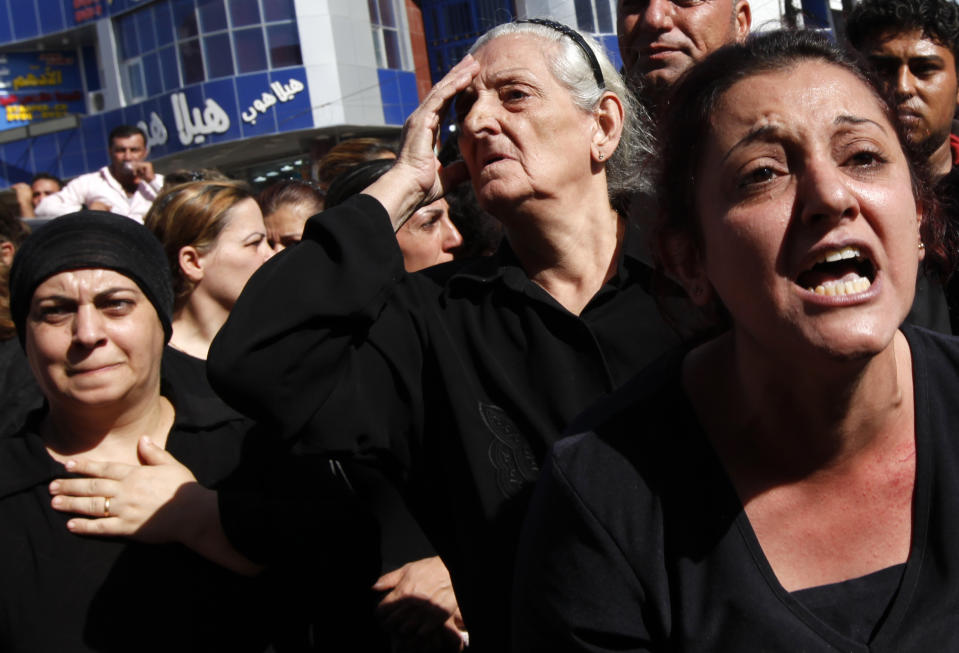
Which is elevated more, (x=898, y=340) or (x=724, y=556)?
(x=898, y=340)

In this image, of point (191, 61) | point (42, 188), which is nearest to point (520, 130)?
point (42, 188)

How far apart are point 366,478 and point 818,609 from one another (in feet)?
5.41

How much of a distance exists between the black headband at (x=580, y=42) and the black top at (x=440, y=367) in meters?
0.54

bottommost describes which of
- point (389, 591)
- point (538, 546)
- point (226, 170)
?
point (389, 591)

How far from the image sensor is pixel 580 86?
95.7 inches

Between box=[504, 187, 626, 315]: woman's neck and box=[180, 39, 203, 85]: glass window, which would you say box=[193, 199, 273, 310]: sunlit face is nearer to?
box=[504, 187, 626, 315]: woman's neck

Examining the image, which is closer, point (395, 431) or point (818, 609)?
point (818, 609)

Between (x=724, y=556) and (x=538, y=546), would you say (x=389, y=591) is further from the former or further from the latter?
(x=724, y=556)

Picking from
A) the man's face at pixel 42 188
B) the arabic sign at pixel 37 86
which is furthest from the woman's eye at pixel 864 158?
the arabic sign at pixel 37 86

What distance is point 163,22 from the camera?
83.8 ft

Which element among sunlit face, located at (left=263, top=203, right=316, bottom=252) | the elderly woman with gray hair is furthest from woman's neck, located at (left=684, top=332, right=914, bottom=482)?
sunlit face, located at (left=263, top=203, right=316, bottom=252)

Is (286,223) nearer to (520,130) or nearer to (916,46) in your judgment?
(520,130)

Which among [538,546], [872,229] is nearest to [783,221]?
[872,229]

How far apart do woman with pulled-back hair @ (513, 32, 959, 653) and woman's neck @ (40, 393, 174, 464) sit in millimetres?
1346
